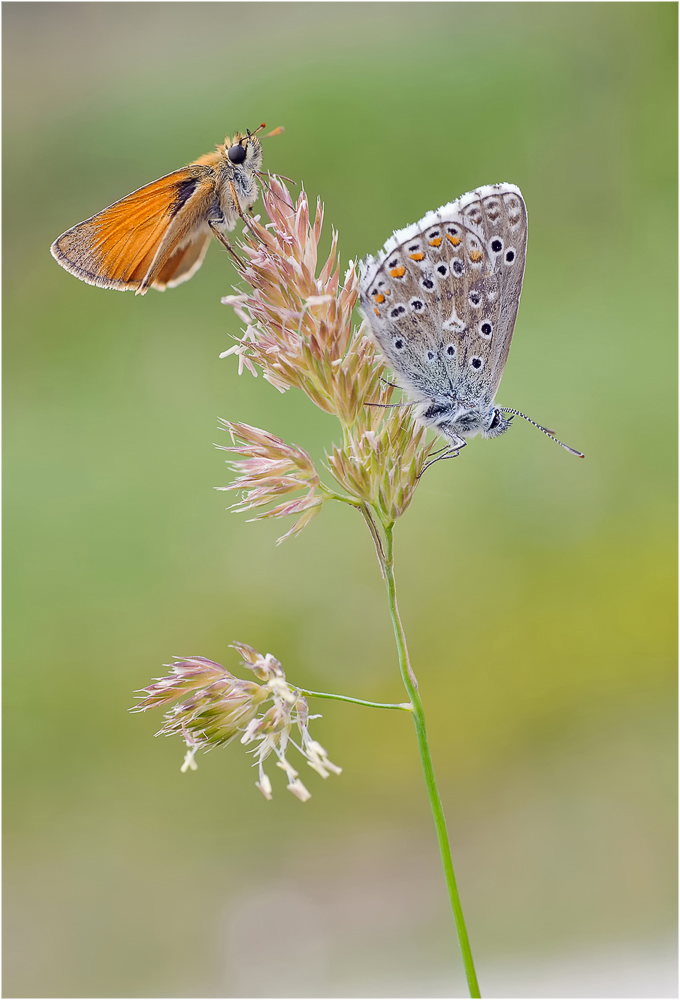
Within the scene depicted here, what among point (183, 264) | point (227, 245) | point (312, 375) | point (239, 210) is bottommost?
point (312, 375)

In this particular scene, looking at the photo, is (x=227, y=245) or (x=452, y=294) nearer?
(x=452, y=294)

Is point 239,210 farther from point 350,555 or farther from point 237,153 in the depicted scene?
point 350,555

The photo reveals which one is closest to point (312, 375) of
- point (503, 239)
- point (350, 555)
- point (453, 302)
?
point (453, 302)

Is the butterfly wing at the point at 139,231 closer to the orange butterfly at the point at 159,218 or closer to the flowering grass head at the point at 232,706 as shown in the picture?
the orange butterfly at the point at 159,218

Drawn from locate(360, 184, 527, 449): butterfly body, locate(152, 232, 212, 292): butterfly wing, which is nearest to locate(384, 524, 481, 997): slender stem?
locate(360, 184, 527, 449): butterfly body

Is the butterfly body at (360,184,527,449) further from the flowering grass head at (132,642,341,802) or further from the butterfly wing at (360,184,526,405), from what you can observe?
the flowering grass head at (132,642,341,802)

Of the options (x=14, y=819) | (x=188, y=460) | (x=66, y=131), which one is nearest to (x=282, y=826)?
(x=14, y=819)

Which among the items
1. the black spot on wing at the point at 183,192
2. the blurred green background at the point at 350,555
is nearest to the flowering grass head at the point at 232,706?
the black spot on wing at the point at 183,192
